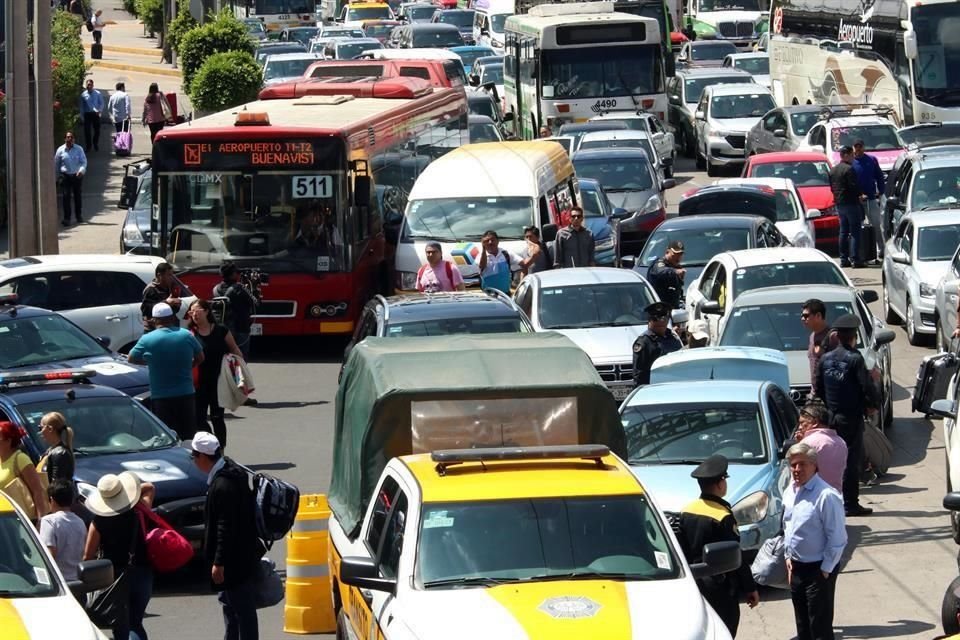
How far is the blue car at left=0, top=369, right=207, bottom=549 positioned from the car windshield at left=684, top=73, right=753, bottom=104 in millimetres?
29945

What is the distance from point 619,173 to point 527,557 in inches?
898

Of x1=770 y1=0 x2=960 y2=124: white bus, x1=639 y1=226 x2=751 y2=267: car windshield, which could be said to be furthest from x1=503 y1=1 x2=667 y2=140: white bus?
x1=639 y1=226 x2=751 y2=267: car windshield

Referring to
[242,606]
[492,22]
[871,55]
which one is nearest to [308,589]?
[242,606]

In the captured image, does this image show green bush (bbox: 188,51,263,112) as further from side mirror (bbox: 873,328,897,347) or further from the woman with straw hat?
the woman with straw hat

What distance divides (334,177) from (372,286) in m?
1.89

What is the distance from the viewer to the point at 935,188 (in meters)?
25.9

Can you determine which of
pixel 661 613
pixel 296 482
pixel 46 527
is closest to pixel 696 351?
pixel 296 482

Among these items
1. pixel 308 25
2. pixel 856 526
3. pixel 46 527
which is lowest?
pixel 856 526

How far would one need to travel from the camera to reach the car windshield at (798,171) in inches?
1192

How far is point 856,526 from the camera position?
Answer: 50.1 feet

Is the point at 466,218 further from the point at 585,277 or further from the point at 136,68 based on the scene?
the point at 136,68

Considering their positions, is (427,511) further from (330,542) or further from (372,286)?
(372,286)

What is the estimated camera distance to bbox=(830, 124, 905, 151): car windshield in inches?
1284

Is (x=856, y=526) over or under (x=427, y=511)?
under
